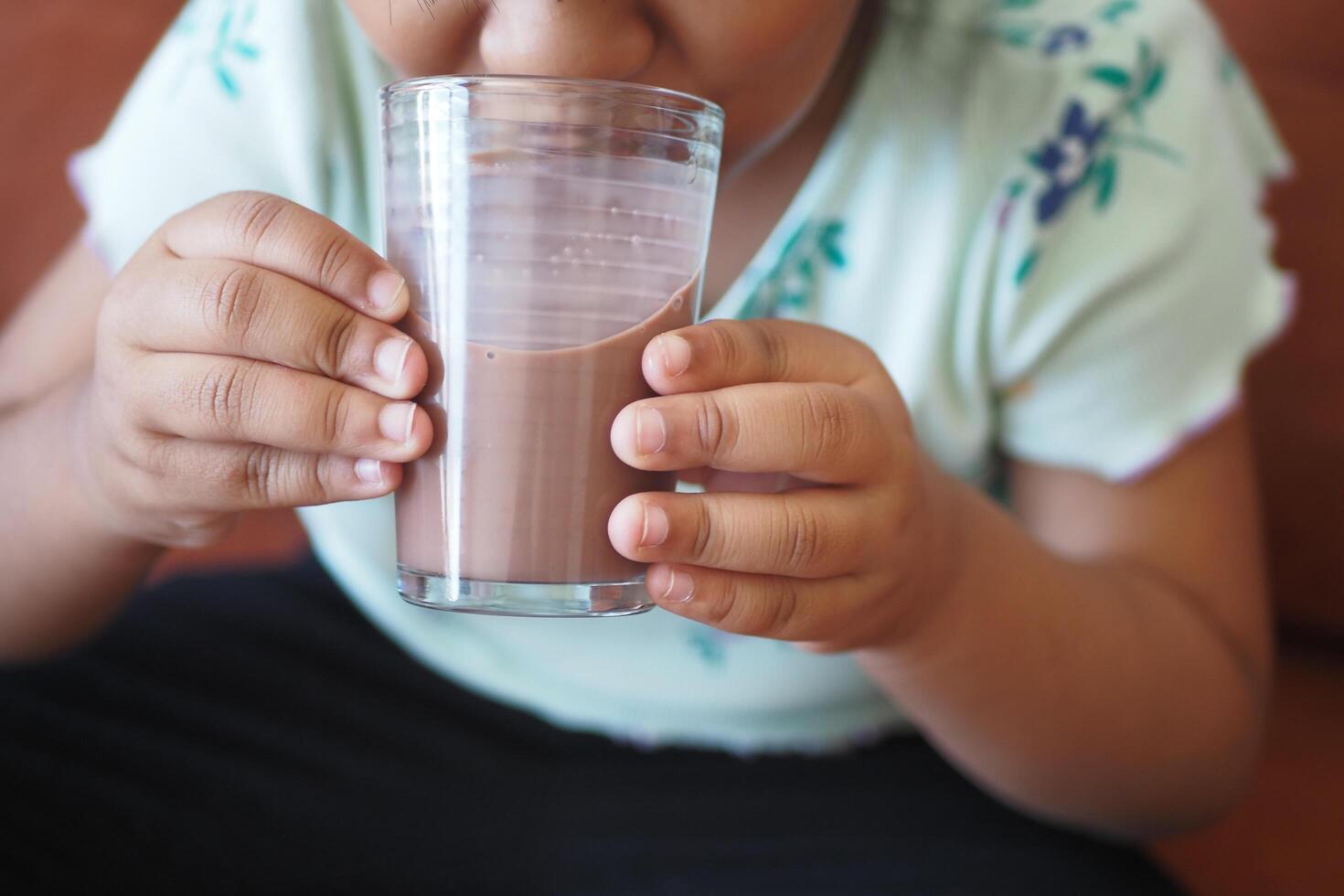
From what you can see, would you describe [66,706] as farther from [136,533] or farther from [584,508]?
[584,508]

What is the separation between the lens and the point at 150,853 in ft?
3.00

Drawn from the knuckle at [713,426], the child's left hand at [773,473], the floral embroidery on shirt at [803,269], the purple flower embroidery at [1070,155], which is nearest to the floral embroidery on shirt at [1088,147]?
the purple flower embroidery at [1070,155]

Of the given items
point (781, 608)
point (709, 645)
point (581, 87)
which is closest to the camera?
point (581, 87)

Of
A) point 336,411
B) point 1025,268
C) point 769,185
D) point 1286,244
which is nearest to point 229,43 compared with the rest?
point 769,185

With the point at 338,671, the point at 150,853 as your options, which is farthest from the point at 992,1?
the point at 150,853

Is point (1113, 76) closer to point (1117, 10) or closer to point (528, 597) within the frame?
point (1117, 10)

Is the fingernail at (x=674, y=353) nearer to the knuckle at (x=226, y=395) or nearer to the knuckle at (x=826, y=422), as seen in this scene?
the knuckle at (x=826, y=422)

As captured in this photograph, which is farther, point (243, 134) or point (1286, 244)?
point (1286, 244)

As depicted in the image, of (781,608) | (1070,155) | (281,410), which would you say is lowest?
(781,608)

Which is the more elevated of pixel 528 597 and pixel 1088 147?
pixel 1088 147

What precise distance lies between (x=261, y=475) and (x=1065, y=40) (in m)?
0.77

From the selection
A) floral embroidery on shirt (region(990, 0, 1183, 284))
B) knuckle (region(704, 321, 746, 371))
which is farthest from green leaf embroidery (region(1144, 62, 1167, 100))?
knuckle (region(704, 321, 746, 371))

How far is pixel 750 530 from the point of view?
61 centimetres

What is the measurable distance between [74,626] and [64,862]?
19 cm
